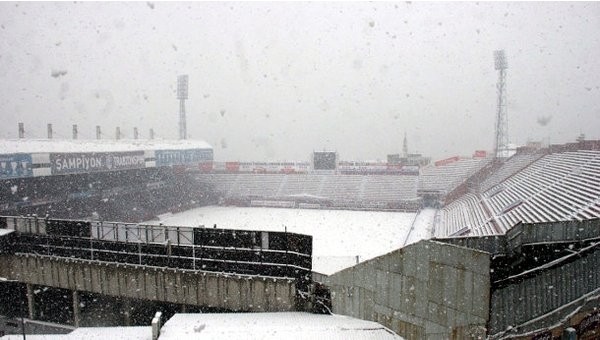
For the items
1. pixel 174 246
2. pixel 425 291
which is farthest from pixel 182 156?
pixel 425 291

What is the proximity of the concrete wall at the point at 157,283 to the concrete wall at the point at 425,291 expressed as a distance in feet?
6.99

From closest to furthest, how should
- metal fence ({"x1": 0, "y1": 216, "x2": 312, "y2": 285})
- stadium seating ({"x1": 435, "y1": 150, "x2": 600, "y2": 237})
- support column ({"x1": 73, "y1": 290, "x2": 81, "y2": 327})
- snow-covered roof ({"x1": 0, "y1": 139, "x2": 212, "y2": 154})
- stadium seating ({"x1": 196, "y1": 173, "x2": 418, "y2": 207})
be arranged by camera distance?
metal fence ({"x1": 0, "y1": 216, "x2": 312, "y2": 285}) → support column ({"x1": 73, "y1": 290, "x2": 81, "y2": 327}) → stadium seating ({"x1": 435, "y1": 150, "x2": 600, "y2": 237}) → snow-covered roof ({"x1": 0, "y1": 139, "x2": 212, "y2": 154}) → stadium seating ({"x1": 196, "y1": 173, "x2": 418, "y2": 207})

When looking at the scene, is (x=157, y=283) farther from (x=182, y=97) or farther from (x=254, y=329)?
(x=182, y=97)

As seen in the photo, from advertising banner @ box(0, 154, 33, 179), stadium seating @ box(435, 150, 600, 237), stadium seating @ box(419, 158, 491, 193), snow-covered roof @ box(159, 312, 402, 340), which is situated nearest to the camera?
snow-covered roof @ box(159, 312, 402, 340)

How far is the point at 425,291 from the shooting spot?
682cm

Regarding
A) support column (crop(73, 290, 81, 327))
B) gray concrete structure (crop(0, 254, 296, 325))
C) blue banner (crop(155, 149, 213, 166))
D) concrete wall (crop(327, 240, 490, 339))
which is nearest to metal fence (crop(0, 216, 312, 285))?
gray concrete structure (crop(0, 254, 296, 325))

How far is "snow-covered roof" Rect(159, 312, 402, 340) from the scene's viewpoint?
7.28 metres

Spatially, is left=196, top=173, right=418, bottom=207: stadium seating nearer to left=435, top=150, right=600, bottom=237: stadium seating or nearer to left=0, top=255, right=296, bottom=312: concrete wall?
left=435, top=150, right=600, bottom=237: stadium seating

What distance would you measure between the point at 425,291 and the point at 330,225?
22737mm

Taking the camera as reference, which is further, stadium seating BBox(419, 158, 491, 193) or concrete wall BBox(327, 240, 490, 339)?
stadium seating BBox(419, 158, 491, 193)

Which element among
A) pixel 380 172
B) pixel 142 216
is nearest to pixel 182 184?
pixel 142 216

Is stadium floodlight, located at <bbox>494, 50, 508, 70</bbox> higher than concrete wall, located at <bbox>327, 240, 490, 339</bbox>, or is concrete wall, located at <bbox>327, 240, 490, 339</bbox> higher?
stadium floodlight, located at <bbox>494, 50, 508, 70</bbox>

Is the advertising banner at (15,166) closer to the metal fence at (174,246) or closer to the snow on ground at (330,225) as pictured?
the snow on ground at (330,225)

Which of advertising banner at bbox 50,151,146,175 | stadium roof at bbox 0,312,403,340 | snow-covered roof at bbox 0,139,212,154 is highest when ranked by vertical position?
snow-covered roof at bbox 0,139,212,154
